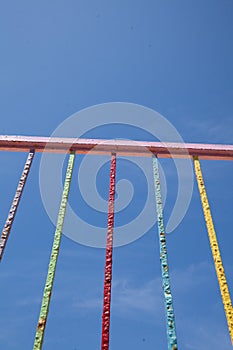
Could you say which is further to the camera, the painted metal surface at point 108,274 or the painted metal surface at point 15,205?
the painted metal surface at point 15,205

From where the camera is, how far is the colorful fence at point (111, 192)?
123 cm

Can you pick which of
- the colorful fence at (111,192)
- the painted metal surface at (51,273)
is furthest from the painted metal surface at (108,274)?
the painted metal surface at (51,273)

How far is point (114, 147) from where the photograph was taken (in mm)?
1898

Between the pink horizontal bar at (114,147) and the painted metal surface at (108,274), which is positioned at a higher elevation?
the pink horizontal bar at (114,147)

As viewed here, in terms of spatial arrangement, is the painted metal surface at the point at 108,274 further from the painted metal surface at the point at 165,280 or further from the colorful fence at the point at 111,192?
the painted metal surface at the point at 165,280

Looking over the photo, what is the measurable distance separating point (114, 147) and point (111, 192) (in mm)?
324

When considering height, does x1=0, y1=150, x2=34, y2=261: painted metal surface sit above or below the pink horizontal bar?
below

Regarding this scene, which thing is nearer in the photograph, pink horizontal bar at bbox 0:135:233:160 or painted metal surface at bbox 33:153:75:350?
painted metal surface at bbox 33:153:75:350

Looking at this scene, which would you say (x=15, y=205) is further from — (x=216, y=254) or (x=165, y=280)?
(x=216, y=254)

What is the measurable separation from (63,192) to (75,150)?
1.03ft

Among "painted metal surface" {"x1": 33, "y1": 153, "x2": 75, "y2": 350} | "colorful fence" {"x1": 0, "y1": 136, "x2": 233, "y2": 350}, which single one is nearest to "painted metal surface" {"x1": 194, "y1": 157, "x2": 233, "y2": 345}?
"colorful fence" {"x1": 0, "y1": 136, "x2": 233, "y2": 350}

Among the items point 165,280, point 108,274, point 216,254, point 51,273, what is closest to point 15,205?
A: point 51,273

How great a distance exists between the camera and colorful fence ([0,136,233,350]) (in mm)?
1229

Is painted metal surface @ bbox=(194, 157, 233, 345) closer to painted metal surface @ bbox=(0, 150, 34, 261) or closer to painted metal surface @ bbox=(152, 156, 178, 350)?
painted metal surface @ bbox=(152, 156, 178, 350)
